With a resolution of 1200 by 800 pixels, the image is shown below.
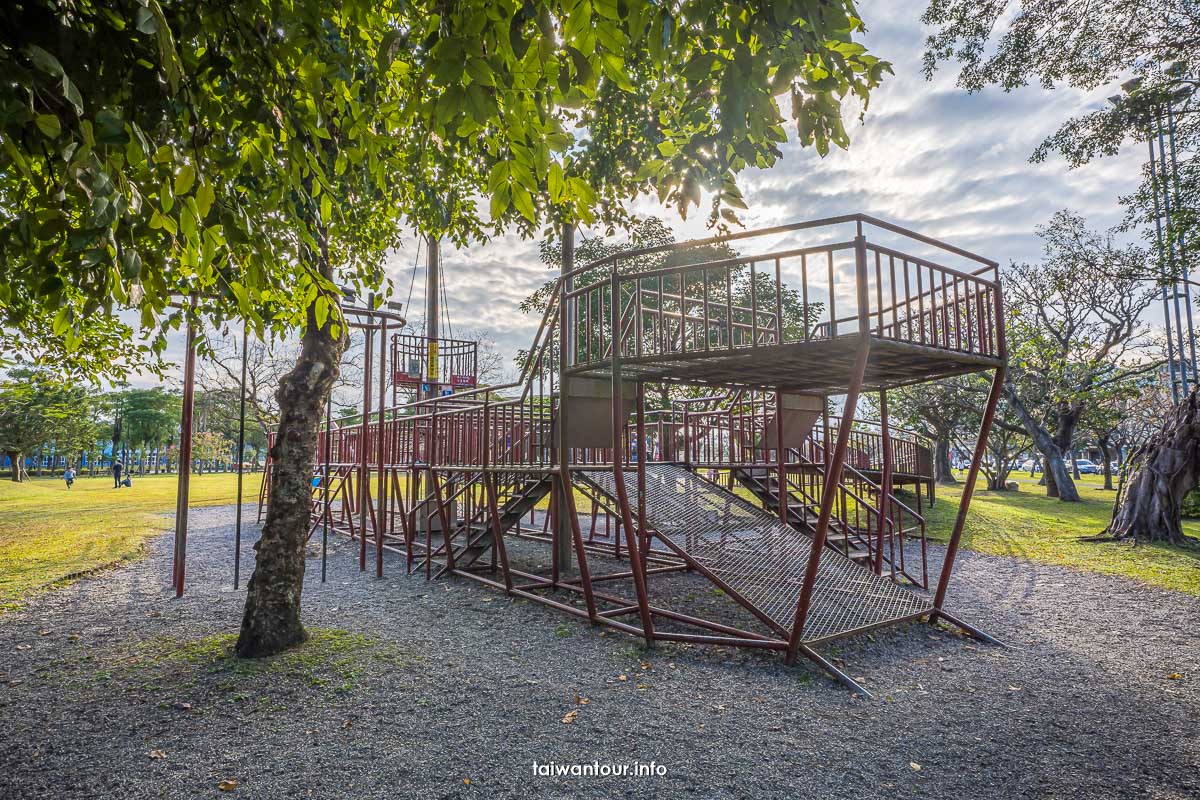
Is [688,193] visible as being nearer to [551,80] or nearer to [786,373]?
[551,80]

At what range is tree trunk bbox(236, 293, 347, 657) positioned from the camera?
15.0 ft

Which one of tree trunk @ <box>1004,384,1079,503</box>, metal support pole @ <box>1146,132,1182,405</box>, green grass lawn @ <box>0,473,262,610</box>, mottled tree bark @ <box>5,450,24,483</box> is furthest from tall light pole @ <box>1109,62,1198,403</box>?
mottled tree bark @ <box>5,450,24,483</box>

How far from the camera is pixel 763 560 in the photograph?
18.8 feet

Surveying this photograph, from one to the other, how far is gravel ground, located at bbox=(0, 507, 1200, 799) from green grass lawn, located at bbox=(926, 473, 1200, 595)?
9.68 ft

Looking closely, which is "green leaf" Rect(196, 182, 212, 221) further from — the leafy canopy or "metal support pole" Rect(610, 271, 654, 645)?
"metal support pole" Rect(610, 271, 654, 645)

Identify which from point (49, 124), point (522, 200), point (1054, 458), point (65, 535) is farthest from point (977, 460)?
point (1054, 458)

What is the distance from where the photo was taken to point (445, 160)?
20.2 ft

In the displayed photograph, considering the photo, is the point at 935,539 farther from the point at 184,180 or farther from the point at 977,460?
the point at 184,180

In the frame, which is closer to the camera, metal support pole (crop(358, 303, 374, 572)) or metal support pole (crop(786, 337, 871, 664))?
metal support pole (crop(786, 337, 871, 664))

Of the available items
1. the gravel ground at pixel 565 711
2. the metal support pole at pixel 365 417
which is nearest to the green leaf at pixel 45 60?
the gravel ground at pixel 565 711

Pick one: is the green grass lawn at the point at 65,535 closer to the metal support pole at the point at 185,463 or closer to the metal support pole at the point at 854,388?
the metal support pole at the point at 185,463

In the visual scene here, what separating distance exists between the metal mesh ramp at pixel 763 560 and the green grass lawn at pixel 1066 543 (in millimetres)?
4861

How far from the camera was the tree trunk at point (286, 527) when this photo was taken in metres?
4.57

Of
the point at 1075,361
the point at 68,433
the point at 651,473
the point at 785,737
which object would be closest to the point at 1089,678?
the point at 785,737
